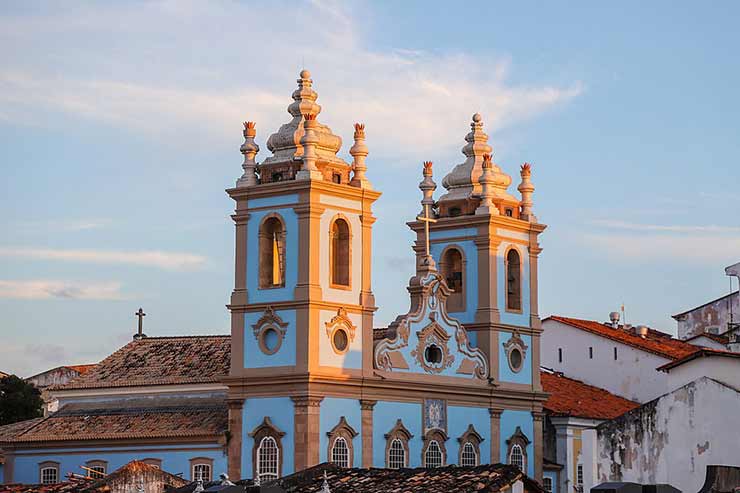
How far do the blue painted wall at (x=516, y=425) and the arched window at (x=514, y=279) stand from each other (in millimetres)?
3393

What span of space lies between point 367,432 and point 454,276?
28.3 ft

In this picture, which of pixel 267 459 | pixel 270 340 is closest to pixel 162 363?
pixel 270 340

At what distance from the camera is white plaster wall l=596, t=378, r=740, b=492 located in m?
41.0

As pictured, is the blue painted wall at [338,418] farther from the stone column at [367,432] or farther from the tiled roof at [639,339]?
the tiled roof at [639,339]

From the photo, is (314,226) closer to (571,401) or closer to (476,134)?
(476,134)

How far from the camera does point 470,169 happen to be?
5606 cm

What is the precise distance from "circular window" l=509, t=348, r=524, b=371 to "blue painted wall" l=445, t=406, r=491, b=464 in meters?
2.20

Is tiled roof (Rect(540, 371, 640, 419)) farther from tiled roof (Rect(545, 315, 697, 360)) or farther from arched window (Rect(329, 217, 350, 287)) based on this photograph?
arched window (Rect(329, 217, 350, 287))

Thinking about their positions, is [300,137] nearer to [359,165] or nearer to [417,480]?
[359,165]

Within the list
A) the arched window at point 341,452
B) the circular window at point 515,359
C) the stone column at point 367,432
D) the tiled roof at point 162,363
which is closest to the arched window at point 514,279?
the circular window at point 515,359

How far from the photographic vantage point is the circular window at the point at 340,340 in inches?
1879

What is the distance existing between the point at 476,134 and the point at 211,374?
39.8 ft

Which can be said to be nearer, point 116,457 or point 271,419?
point 271,419

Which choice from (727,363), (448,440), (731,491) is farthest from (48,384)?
(731,491)
